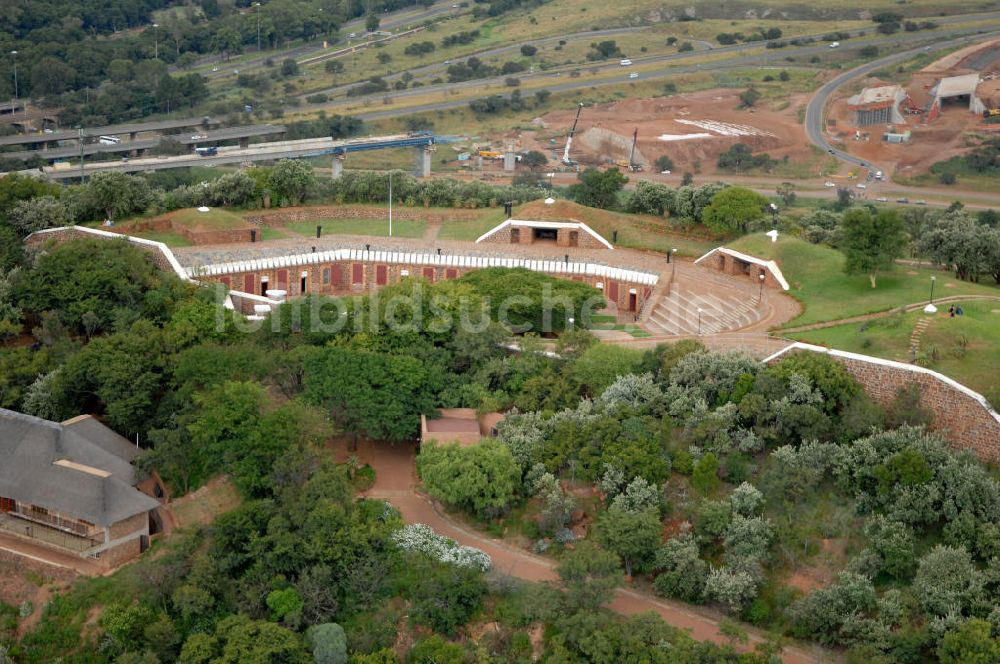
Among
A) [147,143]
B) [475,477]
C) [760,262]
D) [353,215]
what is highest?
[760,262]

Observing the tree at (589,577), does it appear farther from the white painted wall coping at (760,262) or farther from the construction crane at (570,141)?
the construction crane at (570,141)

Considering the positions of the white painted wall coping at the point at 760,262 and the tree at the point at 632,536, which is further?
the white painted wall coping at the point at 760,262

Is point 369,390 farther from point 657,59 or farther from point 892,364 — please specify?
point 657,59

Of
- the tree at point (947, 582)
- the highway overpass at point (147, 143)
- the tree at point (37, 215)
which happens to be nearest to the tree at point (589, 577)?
the tree at point (947, 582)

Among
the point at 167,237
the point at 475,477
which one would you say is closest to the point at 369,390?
the point at 475,477

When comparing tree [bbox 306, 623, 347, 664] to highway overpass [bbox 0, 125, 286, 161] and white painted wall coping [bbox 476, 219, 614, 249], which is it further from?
highway overpass [bbox 0, 125, 286, 161]

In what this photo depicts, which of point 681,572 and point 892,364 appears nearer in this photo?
point 681,572

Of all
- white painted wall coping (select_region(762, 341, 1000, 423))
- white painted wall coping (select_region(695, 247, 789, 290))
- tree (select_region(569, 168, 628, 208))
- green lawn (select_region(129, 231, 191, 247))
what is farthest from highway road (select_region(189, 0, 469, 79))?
white painted wall coping (select_region(762, 341, 1000, 423))
